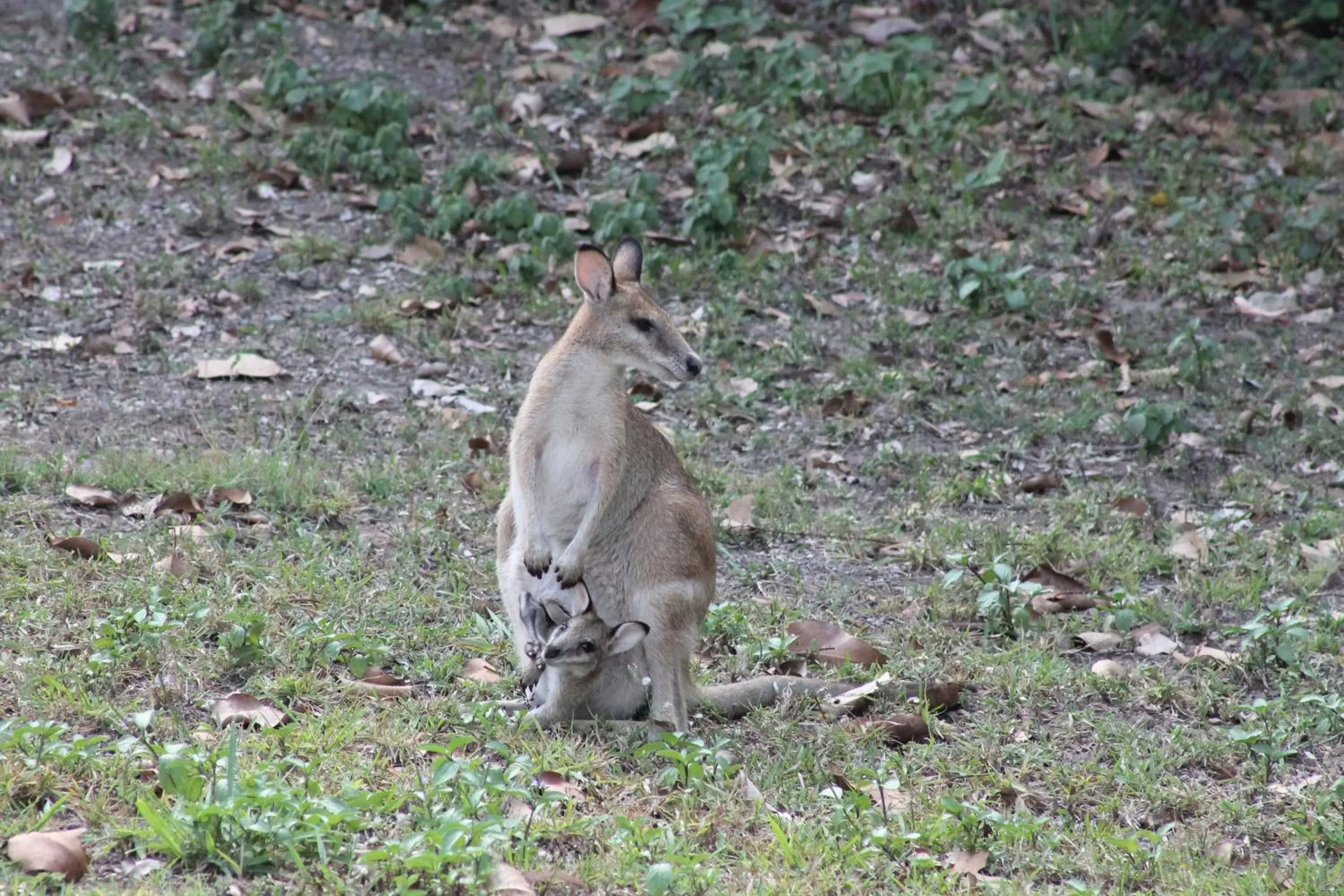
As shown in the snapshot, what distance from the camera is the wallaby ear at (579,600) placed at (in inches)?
170

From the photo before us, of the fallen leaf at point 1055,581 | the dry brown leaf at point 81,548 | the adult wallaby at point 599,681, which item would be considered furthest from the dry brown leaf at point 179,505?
the fallen leaf at point 1055,581

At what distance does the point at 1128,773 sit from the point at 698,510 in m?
1.34

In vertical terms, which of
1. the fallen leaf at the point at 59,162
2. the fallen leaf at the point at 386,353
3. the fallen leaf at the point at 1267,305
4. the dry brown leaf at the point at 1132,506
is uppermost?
the fallen leaf at the point at 1267,305

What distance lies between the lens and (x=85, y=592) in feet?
15.0

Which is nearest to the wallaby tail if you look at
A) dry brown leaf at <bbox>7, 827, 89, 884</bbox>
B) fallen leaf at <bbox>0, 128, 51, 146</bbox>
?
dry brown leaf at <bbox>7, 827, 89, 884</bbox>

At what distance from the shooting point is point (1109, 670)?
189 inches

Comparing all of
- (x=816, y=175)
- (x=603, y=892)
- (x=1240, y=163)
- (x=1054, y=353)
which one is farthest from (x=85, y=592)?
(x=1240, y=163)

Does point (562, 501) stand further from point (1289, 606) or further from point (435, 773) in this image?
point (1289, 606)

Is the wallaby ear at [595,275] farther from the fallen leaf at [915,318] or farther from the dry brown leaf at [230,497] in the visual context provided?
the fallen leaf at [915,318]

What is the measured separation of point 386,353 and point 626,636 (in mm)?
3077

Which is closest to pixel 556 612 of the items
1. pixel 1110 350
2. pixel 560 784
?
pixel 560 784

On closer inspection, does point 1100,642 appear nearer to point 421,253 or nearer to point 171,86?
point 421,253

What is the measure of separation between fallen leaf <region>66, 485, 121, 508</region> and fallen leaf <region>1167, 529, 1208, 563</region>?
366cm

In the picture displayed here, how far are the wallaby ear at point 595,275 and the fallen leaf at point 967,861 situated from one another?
1.87 meters
